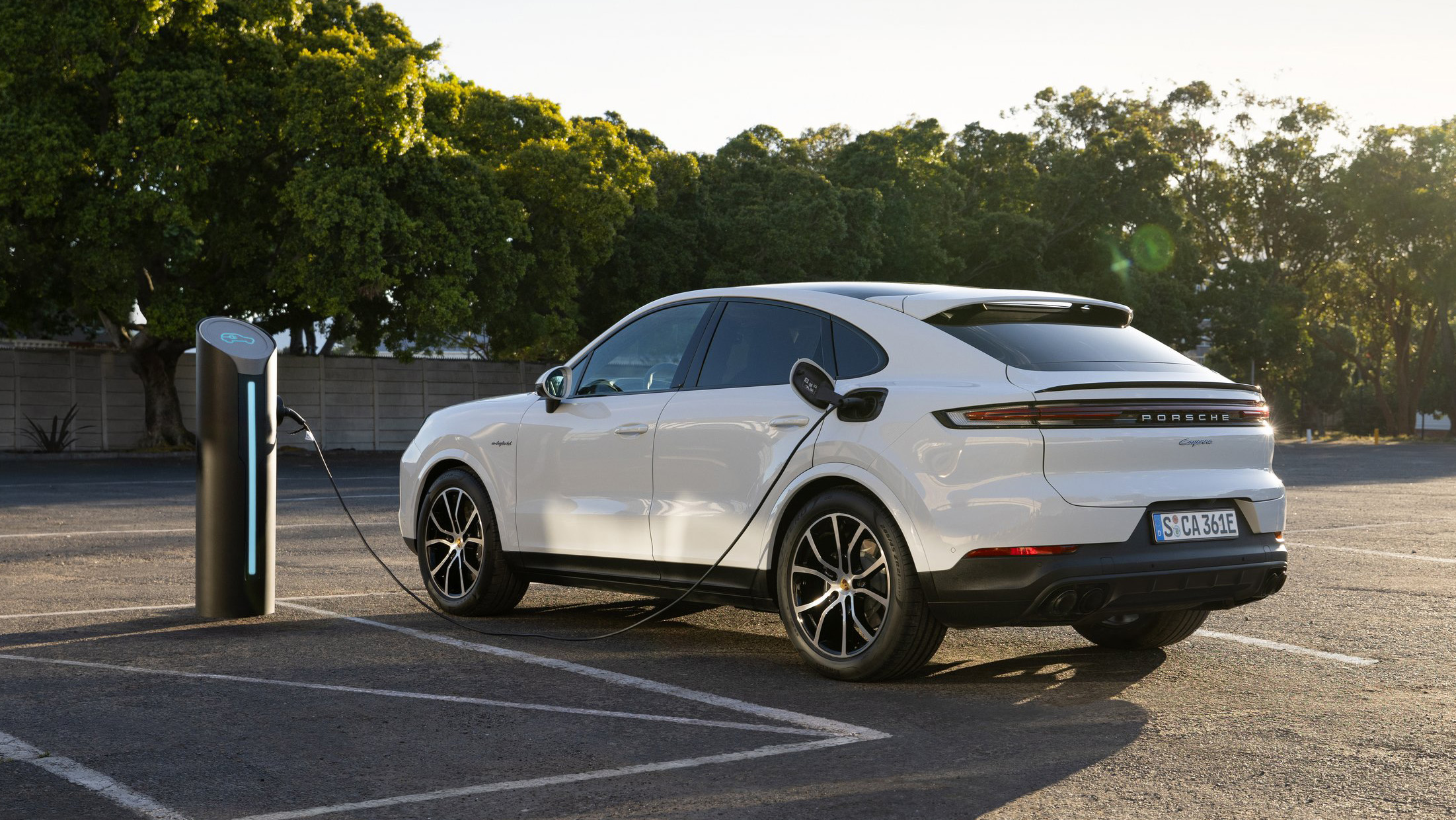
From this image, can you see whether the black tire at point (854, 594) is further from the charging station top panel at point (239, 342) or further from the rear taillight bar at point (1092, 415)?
the charging station top panel at point (239, 342)

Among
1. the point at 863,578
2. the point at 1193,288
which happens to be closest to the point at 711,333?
the point at 863,578

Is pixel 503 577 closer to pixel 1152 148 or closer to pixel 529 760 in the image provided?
pixel 529 760

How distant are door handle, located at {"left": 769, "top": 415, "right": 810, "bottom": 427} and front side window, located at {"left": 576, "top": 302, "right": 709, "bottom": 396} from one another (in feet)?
Answer: 2.92

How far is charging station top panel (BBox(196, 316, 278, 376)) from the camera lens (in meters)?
7.74

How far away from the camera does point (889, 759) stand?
475 centimetres

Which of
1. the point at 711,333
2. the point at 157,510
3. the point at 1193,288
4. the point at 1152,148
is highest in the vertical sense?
the point at 1152,148

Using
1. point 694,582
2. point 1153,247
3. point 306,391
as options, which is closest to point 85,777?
point 694,582

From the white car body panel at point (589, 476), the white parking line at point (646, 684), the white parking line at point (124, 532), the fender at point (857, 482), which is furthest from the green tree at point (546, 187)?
the fender at point (857, 482)

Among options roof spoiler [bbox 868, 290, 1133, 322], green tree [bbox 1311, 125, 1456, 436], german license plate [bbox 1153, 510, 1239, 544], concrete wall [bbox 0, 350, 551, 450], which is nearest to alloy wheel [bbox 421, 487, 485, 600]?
roof spoiler [bbox 868, 290, 1133, 322]

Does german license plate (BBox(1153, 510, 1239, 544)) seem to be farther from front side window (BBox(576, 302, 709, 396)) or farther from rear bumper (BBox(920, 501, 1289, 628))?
front side window (BBox(576, 302, 709, 396))

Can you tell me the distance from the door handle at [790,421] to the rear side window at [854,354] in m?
0.25

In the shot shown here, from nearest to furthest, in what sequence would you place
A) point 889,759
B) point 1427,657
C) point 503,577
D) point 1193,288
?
point 889,759, point 1427,657, point 503,577, point 1193,288

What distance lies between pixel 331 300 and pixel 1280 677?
75.7 ft

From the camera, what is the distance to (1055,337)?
20.2 ft
